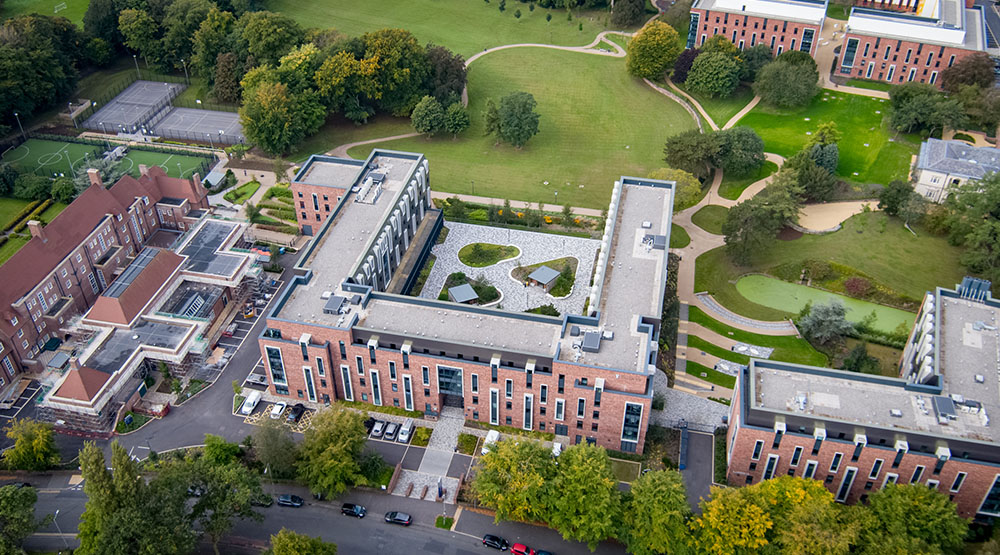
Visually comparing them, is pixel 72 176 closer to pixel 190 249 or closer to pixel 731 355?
pixel 190 249

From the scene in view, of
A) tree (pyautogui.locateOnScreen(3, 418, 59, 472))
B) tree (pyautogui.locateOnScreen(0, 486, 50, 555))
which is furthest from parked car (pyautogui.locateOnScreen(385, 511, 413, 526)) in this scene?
tree (pyautogui.locateOnScreen(3, 418, 59, 472))

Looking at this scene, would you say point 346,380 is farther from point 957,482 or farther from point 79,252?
point 957,482

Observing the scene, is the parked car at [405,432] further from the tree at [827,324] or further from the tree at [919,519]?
the tree at [827,324]

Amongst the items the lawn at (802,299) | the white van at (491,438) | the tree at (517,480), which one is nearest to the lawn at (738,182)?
the lawn at (802,299)

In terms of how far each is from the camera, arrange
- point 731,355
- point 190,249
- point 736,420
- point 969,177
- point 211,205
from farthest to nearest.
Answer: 1. point 211,205
2. point 969,177
3. point 190,249
4. point 731,355
5. point 736,420

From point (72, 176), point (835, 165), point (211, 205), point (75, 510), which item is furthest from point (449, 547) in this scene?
point (72, 176)

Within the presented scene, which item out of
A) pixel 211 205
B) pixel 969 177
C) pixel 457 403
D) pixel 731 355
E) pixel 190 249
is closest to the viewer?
pixel 457 403

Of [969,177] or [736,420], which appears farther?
[969,177]
